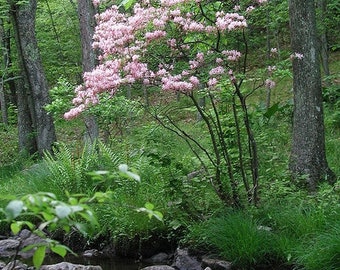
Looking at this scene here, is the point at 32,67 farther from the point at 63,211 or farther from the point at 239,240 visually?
the point at 63,211

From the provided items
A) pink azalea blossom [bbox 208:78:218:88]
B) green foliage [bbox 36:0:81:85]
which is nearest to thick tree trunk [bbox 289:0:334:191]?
pink azalea blossom [bbox 208:78:218:88]

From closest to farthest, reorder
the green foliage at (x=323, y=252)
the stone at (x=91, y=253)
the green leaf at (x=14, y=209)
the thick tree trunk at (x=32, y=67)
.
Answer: the green leaf at (x=14, y=209) → the green foliage at (x=323, y=252) → the stone at (x=91, y=253) → the thick tree trunk at (x=32, y=67)

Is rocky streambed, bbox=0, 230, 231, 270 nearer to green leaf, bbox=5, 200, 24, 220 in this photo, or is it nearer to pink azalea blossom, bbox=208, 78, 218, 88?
pink azalea blossom, bbox=208, 78, 218, 88

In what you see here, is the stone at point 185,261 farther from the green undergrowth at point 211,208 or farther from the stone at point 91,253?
the stone at point 91,253

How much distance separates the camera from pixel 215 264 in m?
5.45

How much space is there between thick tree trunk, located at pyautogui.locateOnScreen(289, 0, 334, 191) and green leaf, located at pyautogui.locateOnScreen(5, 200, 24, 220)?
5645 millimetres

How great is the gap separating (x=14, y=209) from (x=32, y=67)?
11570mm

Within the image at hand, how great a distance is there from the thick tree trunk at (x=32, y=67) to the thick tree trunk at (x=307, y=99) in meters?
7.51

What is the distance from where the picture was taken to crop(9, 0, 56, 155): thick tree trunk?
484 inches

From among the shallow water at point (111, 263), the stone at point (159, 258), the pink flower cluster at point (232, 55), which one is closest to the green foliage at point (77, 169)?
the shallow water at point (111, 263)

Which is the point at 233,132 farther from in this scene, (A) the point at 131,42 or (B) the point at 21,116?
(B) the point at 21,116

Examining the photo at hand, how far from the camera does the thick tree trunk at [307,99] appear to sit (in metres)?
6.66

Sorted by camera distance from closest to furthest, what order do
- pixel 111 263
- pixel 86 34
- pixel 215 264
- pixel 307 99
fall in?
pixel 215 264, pixel 111 263, pixel 307 99, pixel 86 34

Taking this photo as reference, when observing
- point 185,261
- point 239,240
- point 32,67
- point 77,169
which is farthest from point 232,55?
point 32,67
